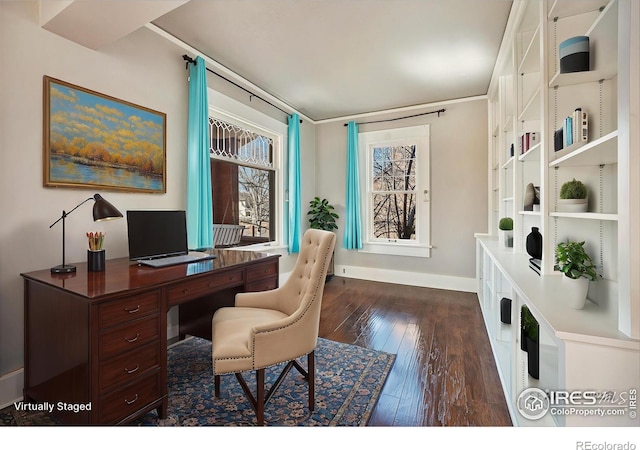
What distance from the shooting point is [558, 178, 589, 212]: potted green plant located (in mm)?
1532

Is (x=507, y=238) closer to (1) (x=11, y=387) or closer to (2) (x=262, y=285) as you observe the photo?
(2) (x=262, y=285)

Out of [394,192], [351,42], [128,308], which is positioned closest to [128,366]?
[128,308]

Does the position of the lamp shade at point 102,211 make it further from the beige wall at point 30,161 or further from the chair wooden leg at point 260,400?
the chair wooden leg at point 260,400

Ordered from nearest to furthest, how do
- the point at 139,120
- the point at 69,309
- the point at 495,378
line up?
1. the point at 69,309
2. the point at 495,378
3. the point at 139,120

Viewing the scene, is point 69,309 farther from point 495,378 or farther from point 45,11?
point 495,378

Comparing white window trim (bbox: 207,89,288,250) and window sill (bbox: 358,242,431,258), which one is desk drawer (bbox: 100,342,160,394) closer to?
white window trim (bbox: 207,89,288,250)

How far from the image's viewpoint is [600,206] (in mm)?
1520

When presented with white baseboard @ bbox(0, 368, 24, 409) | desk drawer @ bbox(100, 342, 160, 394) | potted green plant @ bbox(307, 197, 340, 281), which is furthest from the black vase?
white baseboard @ bbox(0, 368, 24, 409)

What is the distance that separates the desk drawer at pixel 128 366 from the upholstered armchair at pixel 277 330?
30 cm

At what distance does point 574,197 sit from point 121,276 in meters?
2.49

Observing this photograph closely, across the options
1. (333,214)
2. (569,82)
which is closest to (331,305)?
(333,214)

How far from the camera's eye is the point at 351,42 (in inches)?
108

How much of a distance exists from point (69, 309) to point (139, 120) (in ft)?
5.25

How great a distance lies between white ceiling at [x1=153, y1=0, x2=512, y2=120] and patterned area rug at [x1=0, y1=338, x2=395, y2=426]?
106 inches
